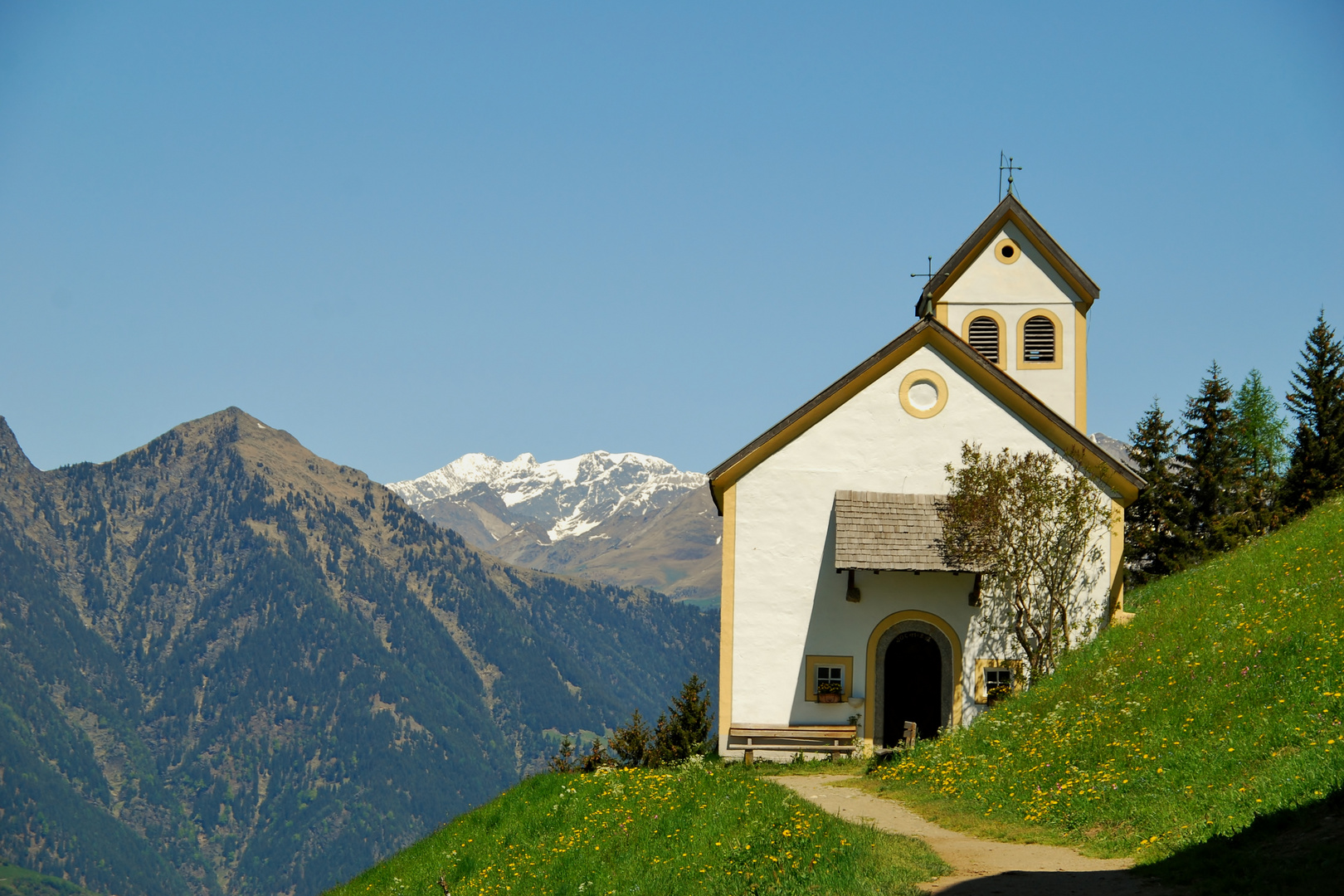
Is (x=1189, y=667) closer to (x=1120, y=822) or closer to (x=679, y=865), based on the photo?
(x=1120, y=822)

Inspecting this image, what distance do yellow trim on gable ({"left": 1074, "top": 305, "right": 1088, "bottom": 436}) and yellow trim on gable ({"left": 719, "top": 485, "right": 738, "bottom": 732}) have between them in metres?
11.6

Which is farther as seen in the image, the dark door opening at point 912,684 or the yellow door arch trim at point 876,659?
the dark door opening at point 912,684

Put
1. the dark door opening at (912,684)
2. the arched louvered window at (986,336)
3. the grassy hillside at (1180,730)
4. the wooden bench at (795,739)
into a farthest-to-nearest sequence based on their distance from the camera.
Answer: the arched louvered window at (986,336) < the dark door opening at (912,684) < the wooden bench at (795,739) < the grassy hillside at (1180,730)

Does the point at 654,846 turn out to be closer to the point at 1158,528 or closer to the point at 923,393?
the point at 923,393

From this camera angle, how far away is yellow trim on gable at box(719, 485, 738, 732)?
87.7 feet

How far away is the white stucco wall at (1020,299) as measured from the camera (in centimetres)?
3341

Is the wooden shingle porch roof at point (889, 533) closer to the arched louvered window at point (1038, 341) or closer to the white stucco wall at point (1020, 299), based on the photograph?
Answer: the white stucco wall at point (1020, 299)

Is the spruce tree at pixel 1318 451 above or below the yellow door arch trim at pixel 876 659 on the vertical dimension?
above

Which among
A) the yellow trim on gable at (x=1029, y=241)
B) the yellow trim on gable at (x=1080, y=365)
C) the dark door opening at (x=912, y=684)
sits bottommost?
the dark door opening at (x=912, y=684)

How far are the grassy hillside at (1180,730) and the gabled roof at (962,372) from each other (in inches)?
153

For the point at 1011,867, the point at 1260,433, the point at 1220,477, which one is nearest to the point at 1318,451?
the point at 1220,477

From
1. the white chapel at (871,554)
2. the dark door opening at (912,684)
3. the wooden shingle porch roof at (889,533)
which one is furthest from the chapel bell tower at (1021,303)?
the dark door opening at (912,684)

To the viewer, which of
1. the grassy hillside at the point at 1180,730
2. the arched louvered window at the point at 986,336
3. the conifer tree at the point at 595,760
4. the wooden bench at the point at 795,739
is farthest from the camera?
the arched louvered window at the point at 986,336

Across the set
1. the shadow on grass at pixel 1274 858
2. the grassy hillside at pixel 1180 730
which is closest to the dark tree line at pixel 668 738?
the grassy hillside at pixel 1180 730
